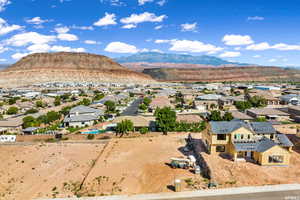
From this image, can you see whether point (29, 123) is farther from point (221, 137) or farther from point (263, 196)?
point (263, 196)

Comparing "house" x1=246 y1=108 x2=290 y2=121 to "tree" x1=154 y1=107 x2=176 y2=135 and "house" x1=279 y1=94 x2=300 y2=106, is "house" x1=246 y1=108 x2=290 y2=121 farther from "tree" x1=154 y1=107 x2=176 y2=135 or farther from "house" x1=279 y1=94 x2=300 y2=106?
"tree" x1=154 y1=107 x2=176 y2=135

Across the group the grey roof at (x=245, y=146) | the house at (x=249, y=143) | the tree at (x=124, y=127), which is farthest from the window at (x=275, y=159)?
the tree at (x=124, y=127)

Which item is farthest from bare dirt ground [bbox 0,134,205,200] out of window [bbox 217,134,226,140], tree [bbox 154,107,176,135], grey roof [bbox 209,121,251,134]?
grey roof [bbox 209,121,251,134]

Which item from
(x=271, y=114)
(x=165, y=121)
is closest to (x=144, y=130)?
(x=165, y=121)

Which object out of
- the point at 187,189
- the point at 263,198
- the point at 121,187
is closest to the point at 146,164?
the point at 121,187

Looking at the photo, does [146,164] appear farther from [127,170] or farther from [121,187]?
[121,187]

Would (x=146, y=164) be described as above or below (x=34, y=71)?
below
